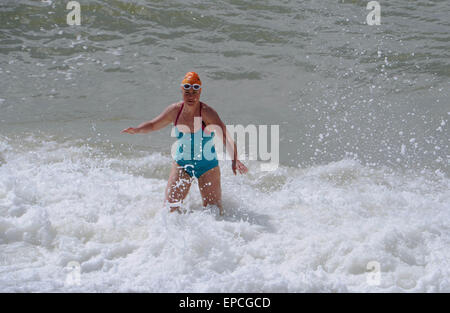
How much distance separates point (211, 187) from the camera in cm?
495

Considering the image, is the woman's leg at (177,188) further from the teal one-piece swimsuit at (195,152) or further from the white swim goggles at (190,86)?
the white swim goggles at (190,86)

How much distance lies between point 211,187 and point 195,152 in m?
0.41

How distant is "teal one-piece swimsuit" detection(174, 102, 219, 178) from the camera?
476 centimetres

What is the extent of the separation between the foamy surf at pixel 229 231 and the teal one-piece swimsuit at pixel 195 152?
46cm

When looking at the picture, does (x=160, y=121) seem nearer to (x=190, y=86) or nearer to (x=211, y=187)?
(x=190, y=86)

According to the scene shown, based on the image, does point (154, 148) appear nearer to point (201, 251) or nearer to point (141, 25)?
point (201, 251)

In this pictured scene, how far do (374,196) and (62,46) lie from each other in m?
7.39

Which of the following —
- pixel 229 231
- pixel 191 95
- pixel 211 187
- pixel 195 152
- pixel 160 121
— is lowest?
pixel 229 231

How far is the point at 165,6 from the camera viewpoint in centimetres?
1128

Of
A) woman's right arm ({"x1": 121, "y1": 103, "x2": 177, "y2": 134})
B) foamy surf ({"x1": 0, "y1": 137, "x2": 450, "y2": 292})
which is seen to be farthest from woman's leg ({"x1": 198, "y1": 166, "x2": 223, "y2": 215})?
woman's right arm ({"x1": 121, "y1": 103, "x2": 177, "y2": 134})

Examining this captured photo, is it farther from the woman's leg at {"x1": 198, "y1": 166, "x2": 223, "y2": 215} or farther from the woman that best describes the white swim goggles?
the woman's leg at {"x1": 198, "y1": 166, "x2": 223, "y2": 215}

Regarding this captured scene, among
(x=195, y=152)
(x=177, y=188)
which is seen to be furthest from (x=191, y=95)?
(x=177, y=188)

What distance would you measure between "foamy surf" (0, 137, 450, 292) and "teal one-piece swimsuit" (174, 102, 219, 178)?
46cm
